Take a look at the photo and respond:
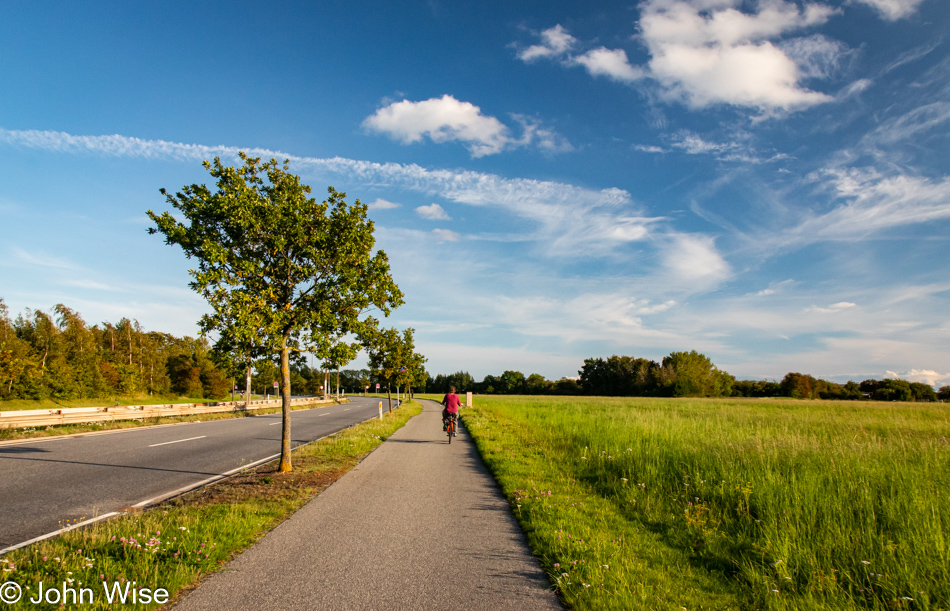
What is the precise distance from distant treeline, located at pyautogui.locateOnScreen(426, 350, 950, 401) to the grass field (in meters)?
90.3

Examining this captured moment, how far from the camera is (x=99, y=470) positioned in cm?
1051

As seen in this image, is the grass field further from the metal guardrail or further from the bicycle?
the metal guardrail

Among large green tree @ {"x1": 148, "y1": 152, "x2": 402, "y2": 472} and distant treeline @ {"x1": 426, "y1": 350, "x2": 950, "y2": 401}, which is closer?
large green tree @ {"x1": 148, "y1": 152, "x2": 402, "y2": 472}

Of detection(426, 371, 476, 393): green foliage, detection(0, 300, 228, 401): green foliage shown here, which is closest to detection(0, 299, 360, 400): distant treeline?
detection(0, 300, 228, 401): green foliage

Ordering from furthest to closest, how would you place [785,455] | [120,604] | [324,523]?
[785,455] → [324,523] → [120,604]

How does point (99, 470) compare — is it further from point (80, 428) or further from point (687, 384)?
point (687, 384)

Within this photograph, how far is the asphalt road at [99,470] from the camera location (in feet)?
23.4

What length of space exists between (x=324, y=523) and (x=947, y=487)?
32.1 ft

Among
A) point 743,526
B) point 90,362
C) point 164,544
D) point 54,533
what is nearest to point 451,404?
point 743,526

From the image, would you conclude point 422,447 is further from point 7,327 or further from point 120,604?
point 7,327

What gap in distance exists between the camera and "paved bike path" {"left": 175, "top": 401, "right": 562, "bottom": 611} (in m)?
4.09

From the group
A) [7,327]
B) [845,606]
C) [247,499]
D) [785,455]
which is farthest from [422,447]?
[7,327]

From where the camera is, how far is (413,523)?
6559 mm

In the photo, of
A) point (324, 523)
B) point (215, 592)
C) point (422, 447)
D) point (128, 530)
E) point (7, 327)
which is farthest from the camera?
point (7, 327)
